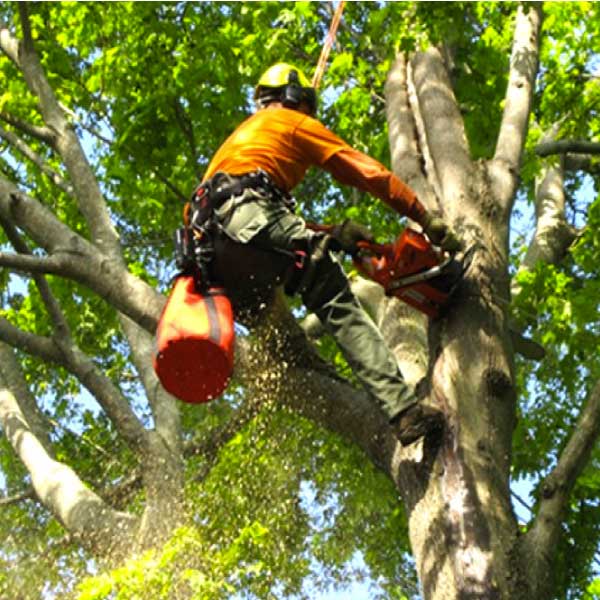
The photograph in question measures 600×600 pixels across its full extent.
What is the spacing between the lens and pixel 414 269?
452 cm

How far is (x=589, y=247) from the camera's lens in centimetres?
749

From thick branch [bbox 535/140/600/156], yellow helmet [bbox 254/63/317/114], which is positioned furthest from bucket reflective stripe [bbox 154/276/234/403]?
thick branch [bbox 535/140/600/156]

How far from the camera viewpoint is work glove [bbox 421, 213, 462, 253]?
443 cm

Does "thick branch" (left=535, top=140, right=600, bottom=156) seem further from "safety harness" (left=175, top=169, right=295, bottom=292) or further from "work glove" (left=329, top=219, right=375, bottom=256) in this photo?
"safety harness" (left=175, top=169, right=295, bottom=292)

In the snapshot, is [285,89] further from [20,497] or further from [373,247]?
[20,497]

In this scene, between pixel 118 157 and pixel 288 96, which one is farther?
pixel 118 157

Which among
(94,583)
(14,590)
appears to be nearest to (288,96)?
(94,583)

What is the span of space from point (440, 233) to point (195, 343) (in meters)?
1.12

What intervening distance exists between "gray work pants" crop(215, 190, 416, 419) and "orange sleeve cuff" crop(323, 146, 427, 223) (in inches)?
11.0

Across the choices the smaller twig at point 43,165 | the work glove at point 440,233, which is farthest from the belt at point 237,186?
the smaller twig at point 43,165

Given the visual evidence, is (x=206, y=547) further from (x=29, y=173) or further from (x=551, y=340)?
(x=29, y=173)

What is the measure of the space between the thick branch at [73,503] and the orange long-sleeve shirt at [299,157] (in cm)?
222

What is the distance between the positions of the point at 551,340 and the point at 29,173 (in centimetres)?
488

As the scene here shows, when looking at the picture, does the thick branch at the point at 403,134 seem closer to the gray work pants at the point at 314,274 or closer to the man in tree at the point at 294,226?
the man in tree at the point at 294,226
